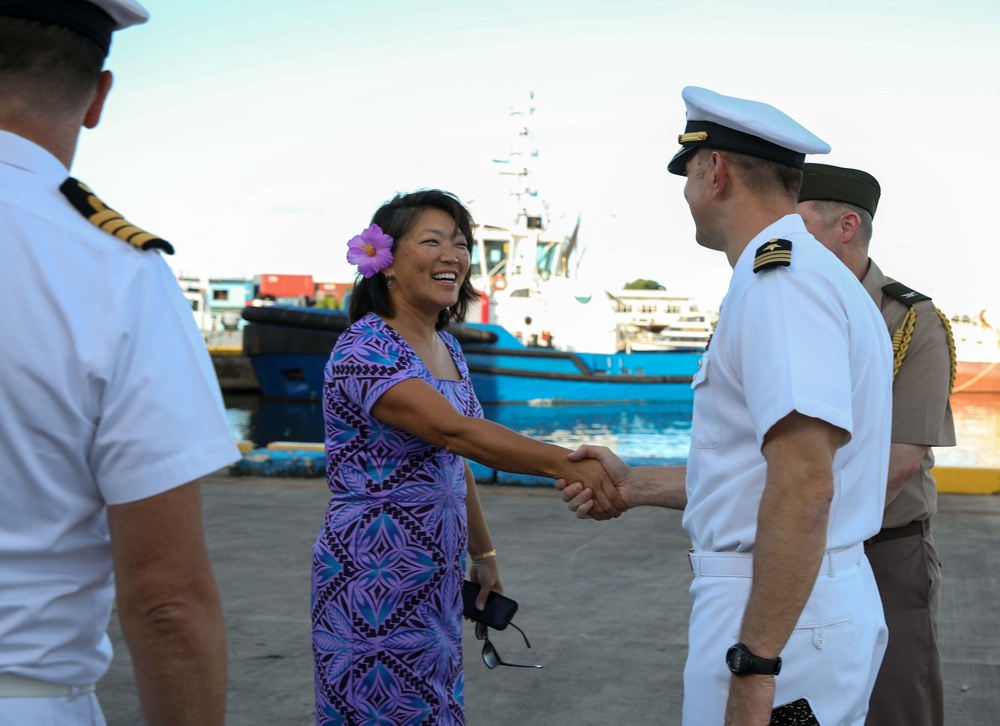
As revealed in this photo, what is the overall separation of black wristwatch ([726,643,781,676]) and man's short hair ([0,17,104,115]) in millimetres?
1179

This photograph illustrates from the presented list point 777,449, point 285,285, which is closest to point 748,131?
point 777,449

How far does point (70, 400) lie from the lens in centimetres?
107

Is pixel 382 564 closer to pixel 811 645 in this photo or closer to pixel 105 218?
pixel 811 645

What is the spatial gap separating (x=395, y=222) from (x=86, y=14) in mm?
1519

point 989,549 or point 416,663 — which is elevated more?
point 989,549

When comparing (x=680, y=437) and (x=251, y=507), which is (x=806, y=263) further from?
(x=680, y=437)

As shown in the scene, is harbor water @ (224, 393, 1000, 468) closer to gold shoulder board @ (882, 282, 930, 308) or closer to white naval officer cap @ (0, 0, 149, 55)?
gold shoulder board @ (882, 282, 930, 308)

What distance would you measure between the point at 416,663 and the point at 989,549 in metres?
4.48

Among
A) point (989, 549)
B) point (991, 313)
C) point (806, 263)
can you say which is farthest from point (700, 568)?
point (991, 313)

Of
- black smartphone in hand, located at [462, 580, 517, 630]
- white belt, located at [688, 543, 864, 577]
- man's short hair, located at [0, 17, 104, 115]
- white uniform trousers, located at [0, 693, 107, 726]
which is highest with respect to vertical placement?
man's short hair, located at [0, 17, 104, 115]

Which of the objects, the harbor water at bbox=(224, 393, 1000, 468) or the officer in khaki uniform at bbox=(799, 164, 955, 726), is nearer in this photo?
the officer in khaki uniform at bbox=(799, 164, 955, 726)

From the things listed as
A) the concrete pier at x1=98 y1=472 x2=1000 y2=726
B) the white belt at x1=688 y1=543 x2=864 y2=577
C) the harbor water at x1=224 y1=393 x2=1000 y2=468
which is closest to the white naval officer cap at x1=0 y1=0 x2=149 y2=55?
the white belt at x1=688 y1=543 x2=864 y2=577

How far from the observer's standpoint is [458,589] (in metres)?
2.46

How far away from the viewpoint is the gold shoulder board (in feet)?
7.98
